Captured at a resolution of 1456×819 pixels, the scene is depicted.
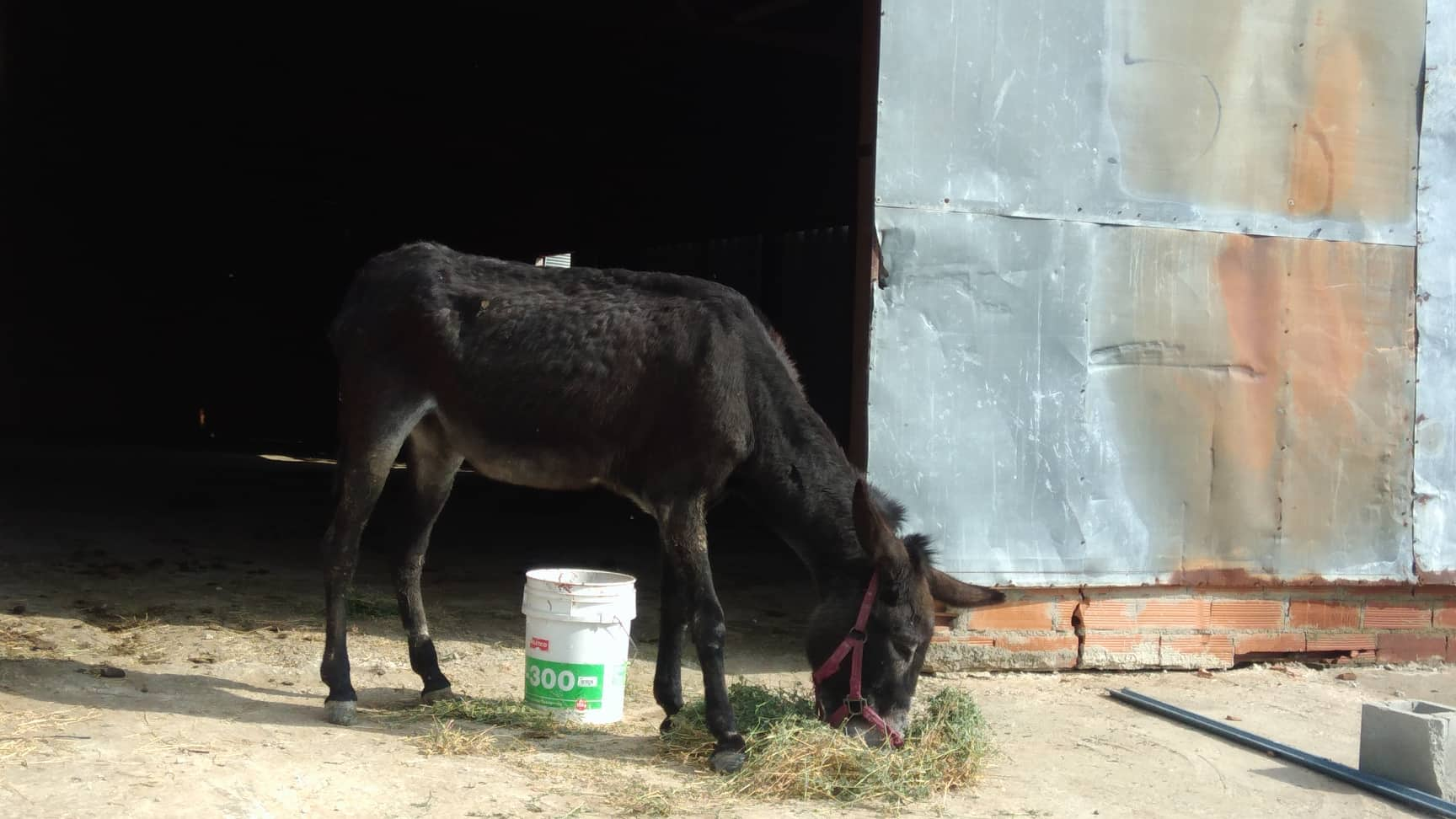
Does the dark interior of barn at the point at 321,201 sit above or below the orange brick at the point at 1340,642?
above

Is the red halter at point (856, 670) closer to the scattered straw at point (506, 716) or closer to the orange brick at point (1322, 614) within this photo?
the scattered straw at point (506, 716)

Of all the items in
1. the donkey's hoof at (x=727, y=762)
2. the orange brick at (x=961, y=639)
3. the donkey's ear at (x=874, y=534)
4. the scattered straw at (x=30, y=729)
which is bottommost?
the donkey's hoof at (x=727, y=762)

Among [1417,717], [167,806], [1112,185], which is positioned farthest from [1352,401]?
[167,806]

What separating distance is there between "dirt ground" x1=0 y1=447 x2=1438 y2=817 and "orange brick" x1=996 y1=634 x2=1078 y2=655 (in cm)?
16

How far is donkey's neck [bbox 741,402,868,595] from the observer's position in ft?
16.2

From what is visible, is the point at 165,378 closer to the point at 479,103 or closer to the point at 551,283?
the point at 479,103

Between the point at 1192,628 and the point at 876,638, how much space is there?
2.94 metres

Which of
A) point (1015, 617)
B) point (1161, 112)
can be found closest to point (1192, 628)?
point (1015, 617)

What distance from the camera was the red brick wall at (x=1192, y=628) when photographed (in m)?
6.51

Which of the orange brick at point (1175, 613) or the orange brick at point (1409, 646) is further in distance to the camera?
the orange brick at point (1409, 646)

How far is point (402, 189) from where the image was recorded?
18.0 m

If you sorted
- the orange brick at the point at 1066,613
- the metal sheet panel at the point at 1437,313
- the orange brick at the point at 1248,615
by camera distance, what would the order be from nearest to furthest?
1. the orange brick at the point at 1066,613
2. the orange brick at the point at 1248,615
3. the metal sheet panel at the point at 1437,313

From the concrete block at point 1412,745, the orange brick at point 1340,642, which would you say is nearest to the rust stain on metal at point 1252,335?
the orange brick at point 1340,642

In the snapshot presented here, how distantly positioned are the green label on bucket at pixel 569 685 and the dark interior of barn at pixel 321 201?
9.78 ft
